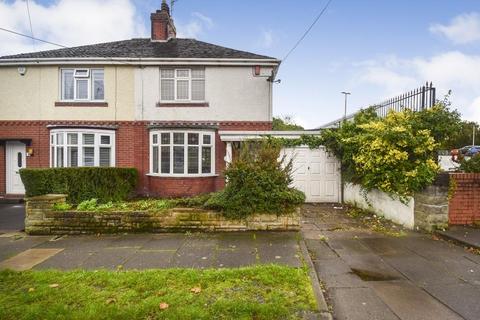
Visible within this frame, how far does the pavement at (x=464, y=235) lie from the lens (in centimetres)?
620

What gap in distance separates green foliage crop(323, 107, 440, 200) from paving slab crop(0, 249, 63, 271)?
23.9 ft

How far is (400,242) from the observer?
21.3ft

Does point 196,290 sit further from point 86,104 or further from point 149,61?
point 86,104

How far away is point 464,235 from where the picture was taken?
6711 mm

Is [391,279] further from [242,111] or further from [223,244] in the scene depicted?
[242,111]

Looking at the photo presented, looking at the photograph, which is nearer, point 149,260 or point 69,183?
point 149,260

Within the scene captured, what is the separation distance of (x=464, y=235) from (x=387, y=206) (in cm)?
205

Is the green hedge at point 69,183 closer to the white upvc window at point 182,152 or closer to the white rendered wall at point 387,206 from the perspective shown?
the white upvc window at point 182,152

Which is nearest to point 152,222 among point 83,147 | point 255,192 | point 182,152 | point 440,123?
point 255,192

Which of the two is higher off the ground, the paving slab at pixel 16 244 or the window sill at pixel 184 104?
the window sill at pixel 184 104

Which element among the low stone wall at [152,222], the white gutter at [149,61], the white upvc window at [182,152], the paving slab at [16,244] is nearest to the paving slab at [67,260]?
the paving slab at [16,244]

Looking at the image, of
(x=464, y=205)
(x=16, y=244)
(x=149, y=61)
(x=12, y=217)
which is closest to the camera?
(x=16, y=244)

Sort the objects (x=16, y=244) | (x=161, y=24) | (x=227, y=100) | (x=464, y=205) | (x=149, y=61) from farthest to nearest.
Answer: (x=161, y=24) < (x=227, y=100) < (x=149, y=61) < (x=464, y=205) < (x=16, y=244)

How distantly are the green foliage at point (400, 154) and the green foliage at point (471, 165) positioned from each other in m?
0.70
